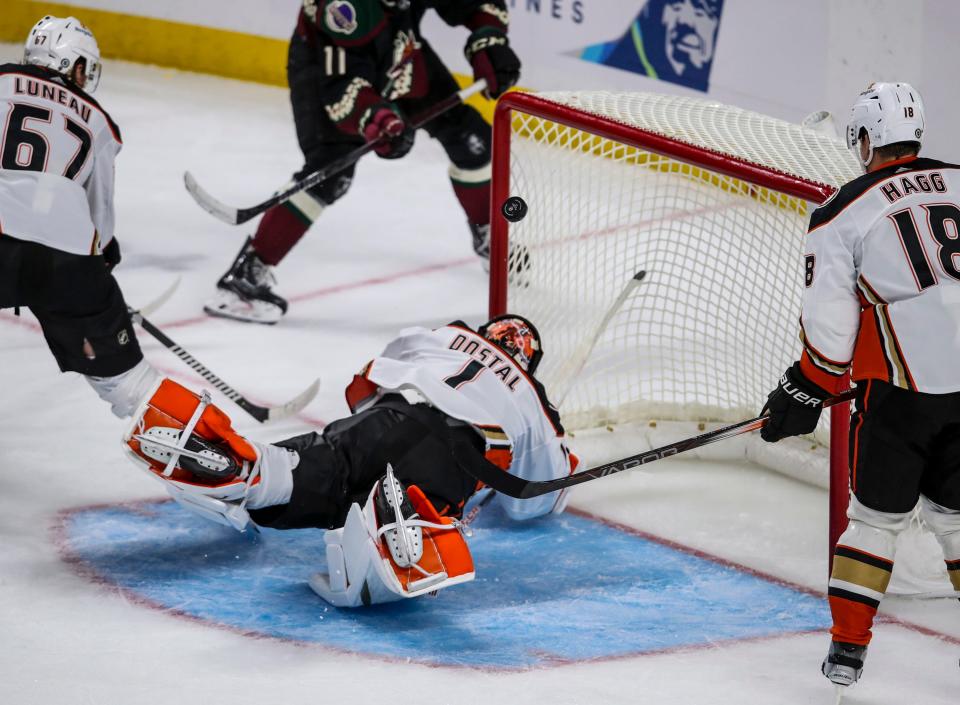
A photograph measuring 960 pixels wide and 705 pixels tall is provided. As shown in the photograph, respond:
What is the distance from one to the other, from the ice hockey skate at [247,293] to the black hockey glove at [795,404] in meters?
2.31

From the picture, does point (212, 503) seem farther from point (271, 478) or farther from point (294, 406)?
point (294, 406)

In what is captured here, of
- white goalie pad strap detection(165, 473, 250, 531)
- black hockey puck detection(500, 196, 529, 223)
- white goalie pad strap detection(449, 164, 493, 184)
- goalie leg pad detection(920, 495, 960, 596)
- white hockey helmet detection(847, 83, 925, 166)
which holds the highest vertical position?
white hockey helmet detection(847, 83, 925, 166)

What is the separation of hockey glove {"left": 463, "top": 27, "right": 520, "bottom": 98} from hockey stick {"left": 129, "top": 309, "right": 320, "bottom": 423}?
1145 millimetres

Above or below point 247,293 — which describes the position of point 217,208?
above

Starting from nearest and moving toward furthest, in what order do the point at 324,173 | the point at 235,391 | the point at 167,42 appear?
the point at 235,391, the point at 324,173, the point at 167,42

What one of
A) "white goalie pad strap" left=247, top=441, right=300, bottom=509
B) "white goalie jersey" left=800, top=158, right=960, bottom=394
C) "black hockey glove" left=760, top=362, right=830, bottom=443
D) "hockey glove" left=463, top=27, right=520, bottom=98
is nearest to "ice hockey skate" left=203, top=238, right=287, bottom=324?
"hockey glove" left=463, top=27, right=520, bottom=98

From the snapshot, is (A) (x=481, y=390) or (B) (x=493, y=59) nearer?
(A) (x=481, y=390)

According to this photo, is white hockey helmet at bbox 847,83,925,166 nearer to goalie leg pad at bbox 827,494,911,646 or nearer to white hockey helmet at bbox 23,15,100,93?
goalie leg pad at bbox 827,494,911,646

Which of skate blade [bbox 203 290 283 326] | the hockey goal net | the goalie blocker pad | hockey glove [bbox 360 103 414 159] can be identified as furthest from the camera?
skate blade [bbox 203 290 283 326]

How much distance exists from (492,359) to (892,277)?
3.04ft

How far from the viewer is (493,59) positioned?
4410 mm

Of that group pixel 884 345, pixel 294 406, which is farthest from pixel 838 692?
pixel 294 406

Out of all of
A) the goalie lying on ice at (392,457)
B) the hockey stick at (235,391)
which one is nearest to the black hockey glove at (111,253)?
the hockey stick at (235,391)

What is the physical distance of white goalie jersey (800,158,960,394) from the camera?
2.31 meters
